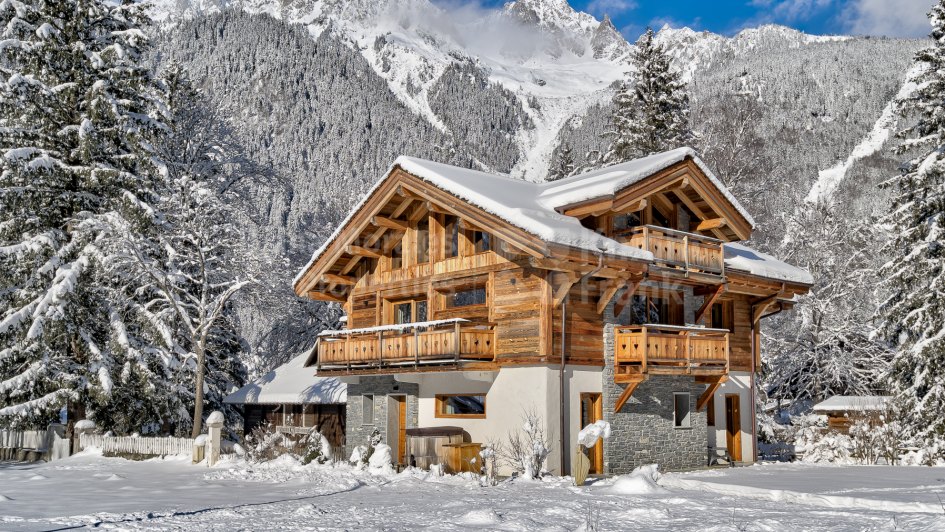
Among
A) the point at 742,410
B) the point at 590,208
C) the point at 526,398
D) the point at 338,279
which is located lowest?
the point at 742,410

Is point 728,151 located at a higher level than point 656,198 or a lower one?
higher

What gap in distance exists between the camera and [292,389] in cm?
3306

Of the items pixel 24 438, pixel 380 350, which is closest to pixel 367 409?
pixel 380 350

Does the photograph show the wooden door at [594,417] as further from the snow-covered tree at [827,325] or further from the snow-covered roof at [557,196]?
the snow-covered tree at [827,325]

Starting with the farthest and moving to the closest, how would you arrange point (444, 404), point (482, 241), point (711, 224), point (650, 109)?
point (650, 109) → point (711, 224) → point (444, 404) → point (482, 241)

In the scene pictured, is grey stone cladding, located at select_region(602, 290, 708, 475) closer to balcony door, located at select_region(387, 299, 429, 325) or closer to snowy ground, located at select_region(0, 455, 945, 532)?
snowy ground, located at select_region(0, 455, 945, 532)

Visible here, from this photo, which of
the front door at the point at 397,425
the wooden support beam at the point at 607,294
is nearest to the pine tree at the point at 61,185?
the front door at the point at 397,425

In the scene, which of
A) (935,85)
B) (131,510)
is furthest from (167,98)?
(935,85)

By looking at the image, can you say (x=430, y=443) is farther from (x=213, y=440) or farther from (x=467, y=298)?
(x=213, y=440)

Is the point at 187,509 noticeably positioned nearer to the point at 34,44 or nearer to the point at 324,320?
the point at 34,44

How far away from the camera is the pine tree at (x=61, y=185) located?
26.5m

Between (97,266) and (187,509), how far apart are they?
46.6 ft

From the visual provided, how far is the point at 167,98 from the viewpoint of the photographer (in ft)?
123

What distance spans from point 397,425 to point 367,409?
1.64 m
